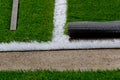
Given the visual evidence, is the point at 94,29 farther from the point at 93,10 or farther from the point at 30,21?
the point at 30,21

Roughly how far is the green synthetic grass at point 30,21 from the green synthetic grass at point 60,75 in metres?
0.90

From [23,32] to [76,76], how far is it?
5.20 feet

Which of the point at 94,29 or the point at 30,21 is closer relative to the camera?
the point at 94,29

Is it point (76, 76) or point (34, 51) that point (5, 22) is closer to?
point (34, 51)

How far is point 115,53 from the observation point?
320 inches

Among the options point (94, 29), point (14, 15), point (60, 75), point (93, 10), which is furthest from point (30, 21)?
point (60, 75)

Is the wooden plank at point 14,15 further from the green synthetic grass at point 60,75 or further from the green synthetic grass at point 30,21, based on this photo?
the green synthetic grass at point 60,75

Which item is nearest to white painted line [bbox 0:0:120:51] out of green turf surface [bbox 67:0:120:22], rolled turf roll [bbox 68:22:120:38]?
rolled turf roll [bbox 68:22:120:38]

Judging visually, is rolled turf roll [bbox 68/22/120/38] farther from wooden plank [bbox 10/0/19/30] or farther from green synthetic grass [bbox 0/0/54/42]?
wooden plank [bbox 10/0/19/30]

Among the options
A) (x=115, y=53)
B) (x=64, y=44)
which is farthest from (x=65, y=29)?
(x=115, y=53)

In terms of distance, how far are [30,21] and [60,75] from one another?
63.4 inches

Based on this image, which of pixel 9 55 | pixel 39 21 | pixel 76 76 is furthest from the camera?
pixel 39 21

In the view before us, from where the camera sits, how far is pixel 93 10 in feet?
29.5

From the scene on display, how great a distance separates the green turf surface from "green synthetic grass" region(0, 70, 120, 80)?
1355mm
